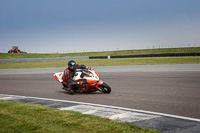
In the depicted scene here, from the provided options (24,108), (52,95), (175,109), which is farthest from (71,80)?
(175,109)

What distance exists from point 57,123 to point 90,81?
155 inches

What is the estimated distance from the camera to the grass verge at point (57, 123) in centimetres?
441

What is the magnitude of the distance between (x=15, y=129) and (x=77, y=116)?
146 centimetres

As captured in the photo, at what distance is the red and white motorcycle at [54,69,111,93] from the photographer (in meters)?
8.79

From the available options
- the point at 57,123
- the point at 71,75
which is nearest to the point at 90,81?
the point at 71,75

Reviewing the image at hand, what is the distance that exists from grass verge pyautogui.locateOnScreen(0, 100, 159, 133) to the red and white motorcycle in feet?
9.58

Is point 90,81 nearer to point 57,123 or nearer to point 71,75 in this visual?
point 71,75

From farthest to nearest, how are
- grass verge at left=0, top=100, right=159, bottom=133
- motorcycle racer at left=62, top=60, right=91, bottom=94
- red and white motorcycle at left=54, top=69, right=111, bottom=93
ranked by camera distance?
motorcycle racer at left=62, top=60, right=91, bottom=94 → red and white motorcycle at left=54, top=69, right=111, bottom=93 → grass verge at left=0, top=100, right=159, bottom=133

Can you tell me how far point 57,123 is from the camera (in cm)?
491

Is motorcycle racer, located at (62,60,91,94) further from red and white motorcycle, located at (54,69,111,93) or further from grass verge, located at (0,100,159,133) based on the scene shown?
grass verge, located at (0,100,159,133)

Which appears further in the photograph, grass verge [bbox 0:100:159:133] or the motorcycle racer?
the motorcycle racer

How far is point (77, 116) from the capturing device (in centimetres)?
547

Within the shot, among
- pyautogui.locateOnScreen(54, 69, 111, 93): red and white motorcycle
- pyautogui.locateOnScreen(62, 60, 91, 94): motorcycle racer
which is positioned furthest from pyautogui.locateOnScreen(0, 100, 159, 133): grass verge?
pyautogui.locateOnScreen(62, 60, 91, 94): motorcycle racer

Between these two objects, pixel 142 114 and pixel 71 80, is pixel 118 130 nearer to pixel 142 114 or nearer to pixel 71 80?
pixel 142 114
